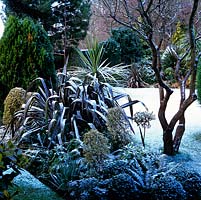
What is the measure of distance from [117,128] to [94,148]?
712 millimetres

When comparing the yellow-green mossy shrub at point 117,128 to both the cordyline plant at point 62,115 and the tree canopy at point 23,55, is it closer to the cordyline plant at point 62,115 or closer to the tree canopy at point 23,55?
the cordyline plant at point 62,115

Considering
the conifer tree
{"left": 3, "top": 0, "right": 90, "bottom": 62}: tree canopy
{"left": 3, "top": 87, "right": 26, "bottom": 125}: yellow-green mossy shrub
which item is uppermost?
{"left": 3, "top": 0, "right": 90, "bottom": 62}: tree canopy

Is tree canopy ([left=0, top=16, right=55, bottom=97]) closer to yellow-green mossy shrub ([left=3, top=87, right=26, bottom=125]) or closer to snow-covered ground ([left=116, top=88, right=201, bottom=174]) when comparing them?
yellow-green mossy shrub ([left=3, top=87, right=26, bottom=125])

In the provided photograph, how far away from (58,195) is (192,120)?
11.6 feet

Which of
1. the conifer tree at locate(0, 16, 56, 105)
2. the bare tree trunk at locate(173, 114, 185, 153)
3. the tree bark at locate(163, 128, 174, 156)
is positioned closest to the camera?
the tree bark at locate(163, 128, 174, 156)

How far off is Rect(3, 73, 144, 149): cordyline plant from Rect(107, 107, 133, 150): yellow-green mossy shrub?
0.74ft

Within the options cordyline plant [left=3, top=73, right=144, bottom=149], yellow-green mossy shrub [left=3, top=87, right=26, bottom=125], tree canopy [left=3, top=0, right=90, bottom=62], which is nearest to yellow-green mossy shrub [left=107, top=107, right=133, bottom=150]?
cordyline plant [left=3, top=73, right=144, bottom=149]

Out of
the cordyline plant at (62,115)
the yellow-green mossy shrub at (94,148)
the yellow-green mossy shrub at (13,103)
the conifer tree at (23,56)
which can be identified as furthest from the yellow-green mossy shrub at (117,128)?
the conifer tree at (23,56)

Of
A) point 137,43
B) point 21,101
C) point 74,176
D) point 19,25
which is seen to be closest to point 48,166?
point 74,176

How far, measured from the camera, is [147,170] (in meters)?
2.85

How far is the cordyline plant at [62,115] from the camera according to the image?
3.65 meters

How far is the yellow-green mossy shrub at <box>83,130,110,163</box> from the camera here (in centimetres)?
279

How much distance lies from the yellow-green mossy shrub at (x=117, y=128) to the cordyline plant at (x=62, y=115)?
23 cm

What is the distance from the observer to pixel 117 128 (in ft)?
11.4
